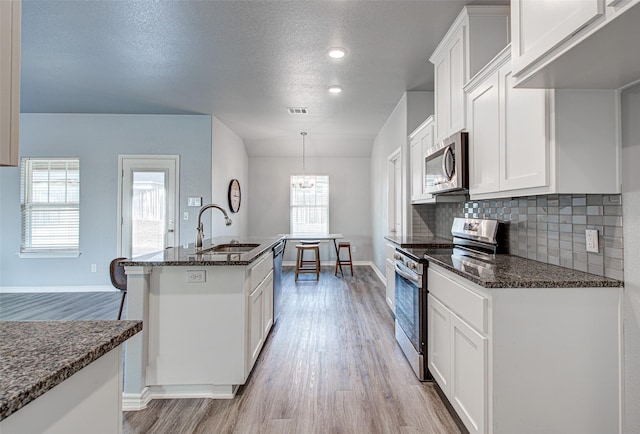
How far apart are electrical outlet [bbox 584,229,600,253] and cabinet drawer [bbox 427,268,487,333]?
606mm

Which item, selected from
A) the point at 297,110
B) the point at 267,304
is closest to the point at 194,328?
the point at 267,304

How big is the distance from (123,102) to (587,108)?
4.83 metres

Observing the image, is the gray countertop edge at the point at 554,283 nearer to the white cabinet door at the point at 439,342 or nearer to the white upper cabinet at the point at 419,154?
the white cabinet door at the point at 439,342

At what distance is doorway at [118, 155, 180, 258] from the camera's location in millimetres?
4664

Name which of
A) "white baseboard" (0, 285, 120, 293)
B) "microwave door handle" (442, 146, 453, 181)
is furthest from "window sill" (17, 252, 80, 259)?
"microwave door handle" (442, 146, 453, 181)

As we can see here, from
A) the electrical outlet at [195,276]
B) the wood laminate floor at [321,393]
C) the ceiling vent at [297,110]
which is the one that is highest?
the ceiling vent at [297,110]

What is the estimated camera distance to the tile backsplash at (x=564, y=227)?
143cm

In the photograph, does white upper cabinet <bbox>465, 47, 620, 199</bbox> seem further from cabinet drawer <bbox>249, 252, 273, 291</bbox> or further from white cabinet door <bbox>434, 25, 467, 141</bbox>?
cabinet drawer <bbox>249, 252, 273, 291</bbox>

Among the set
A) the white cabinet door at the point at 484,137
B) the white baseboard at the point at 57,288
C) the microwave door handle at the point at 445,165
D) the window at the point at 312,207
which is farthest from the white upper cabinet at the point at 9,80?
the window at the point at 312,207

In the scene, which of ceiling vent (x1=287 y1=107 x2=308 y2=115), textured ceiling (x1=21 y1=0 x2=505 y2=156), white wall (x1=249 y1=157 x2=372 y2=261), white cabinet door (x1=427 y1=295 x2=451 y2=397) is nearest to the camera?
white cabinet door (x1=427 y1=295 x2=451 y2=397)

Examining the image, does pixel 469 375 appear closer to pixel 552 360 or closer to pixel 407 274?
pixel 552 360

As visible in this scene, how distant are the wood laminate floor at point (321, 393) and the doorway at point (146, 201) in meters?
1.35

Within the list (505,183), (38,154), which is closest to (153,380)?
(505,183)

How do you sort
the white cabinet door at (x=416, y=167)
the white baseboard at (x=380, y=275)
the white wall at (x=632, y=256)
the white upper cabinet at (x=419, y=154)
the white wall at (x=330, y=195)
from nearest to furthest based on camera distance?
the white wall at (x=632, y=256)
the white upper cabinet at (x=419, y=154)
the white cabinet door at (x=416, y=167)
the white baseboard at (x=380, y=275)
the white wall at (x=330, y=195)
